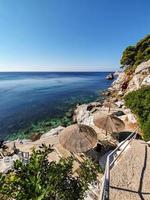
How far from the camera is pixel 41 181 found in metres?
3.17

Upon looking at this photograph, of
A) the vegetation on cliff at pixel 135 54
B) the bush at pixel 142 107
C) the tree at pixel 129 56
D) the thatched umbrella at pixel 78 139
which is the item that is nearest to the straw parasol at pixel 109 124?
the bush at pixel 142 107

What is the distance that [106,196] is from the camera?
12.3 ft

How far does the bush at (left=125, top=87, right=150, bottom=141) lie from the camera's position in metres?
9.50

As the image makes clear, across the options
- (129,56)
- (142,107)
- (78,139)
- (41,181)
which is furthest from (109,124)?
(129,56)

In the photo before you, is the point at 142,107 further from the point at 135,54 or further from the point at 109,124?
the point at 135,54

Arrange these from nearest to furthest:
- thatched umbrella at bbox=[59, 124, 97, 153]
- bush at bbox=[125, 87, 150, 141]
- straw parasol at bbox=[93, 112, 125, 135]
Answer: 1. bush at bbox=[125, 87, 150, 141]
2. thatched umbrella at bbox=[59, 124, 97, 153]
3. straw parasol at bbox=[93, 112, 125, 135]

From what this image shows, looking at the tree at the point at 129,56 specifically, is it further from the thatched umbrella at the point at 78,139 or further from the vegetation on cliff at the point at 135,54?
the thatched umbrella at the point at 78,139

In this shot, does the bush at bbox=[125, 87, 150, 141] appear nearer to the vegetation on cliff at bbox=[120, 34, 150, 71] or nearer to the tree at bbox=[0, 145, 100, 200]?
the tree at bbox=[0, 145, 100, 200]

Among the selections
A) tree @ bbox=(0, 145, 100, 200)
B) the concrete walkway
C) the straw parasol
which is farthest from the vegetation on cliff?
tree @ bbox=(0, 145, 100, 200)

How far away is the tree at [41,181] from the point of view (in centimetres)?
294

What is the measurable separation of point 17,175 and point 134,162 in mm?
4781

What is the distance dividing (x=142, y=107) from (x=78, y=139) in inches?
174

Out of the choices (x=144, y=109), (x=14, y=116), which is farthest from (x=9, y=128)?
Answer: (x=144, y=109)

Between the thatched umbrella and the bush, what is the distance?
9.83 feet
